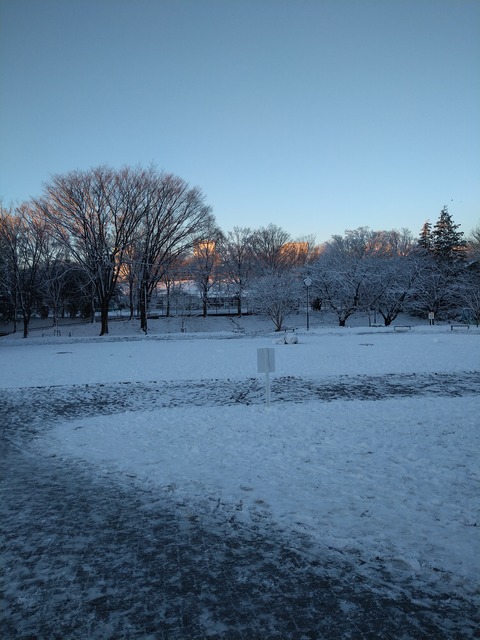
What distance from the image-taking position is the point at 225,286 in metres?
56.0

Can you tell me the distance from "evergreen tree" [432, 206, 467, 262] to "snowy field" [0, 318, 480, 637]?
141ft

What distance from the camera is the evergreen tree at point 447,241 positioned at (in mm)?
49906

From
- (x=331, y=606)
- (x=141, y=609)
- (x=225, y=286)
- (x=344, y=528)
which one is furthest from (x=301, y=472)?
(x=225, y=286)

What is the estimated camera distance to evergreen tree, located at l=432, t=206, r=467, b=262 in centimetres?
4991

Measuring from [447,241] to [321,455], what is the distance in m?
52.8

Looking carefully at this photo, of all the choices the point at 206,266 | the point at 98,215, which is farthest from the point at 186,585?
the point at 206,266

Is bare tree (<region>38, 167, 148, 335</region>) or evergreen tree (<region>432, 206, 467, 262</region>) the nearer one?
bare tree (<region>38, 167, 148, 335</region>)

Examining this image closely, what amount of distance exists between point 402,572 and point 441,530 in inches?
31.8

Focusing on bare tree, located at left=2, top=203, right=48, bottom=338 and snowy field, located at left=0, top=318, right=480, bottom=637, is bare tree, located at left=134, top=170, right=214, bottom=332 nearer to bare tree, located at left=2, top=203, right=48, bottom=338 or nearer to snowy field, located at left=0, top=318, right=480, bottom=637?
bare tree, located at left=2, top=203, right=48, bottom=338

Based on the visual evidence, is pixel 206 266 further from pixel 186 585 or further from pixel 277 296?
pixel 186 585

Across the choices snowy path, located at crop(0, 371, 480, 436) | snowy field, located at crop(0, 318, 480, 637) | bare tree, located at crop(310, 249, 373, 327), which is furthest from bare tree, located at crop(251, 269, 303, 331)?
snowy path, located at crop(0, 371, 480, 436)

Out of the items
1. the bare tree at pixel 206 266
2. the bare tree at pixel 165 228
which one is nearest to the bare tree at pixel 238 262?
the bare tree at pixel 206 266

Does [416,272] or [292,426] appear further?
[416,272]

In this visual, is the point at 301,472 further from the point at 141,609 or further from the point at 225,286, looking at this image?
the point at 225,286
